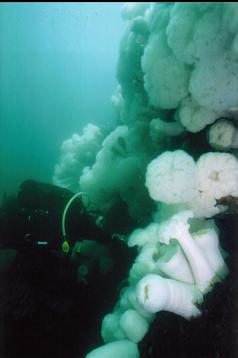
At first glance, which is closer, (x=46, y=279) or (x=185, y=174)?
(x=185, y=174)

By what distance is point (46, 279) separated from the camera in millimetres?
4551

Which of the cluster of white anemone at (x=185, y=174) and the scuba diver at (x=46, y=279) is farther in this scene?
the scuba diver at (x=46, y=279)

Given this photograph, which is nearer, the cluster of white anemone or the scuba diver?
the cluster of white anemone

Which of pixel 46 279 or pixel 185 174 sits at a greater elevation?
pixel 185 174

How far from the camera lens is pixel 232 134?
3.38 m

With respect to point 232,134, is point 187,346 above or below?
below

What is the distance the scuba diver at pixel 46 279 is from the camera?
426 cm

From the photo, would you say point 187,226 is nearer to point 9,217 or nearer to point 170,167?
point 170,167

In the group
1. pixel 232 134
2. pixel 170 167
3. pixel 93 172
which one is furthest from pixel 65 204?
pixel 232 134

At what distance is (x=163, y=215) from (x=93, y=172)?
6.74ft

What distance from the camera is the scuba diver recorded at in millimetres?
4258

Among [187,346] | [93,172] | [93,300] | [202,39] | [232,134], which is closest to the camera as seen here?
[187,346]

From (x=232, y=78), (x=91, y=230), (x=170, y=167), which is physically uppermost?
(x=232, y=78)

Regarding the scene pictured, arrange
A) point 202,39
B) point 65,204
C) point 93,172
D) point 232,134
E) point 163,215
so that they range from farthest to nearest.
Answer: point 93,172 → point 65,204 → point 163,215 → point 232,134 → point 202,39
